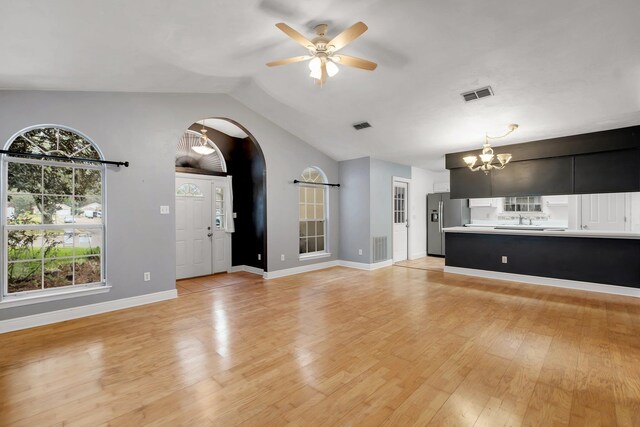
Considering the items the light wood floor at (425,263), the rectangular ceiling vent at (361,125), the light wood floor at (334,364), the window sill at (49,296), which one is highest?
the rectangular ceiling vent at (361,125)

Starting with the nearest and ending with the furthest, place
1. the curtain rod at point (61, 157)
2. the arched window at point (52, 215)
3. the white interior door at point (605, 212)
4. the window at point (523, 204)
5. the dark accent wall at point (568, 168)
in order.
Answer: the curtain rod at point (61, 157) → the arched window at point (52, 215) → the dark accent wall at point (568, 168) → the white interior door at point (605, 212) → the window at point (523, 204)

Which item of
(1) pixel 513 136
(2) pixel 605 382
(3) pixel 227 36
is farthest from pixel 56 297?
(1) pixel 513 136

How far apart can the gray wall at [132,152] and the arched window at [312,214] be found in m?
2.20

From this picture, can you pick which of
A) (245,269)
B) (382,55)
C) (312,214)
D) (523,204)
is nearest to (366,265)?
(312,214)

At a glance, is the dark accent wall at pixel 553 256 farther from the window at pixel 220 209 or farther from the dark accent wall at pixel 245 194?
the window at pixel 220 209

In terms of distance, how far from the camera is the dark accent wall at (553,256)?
447 cm

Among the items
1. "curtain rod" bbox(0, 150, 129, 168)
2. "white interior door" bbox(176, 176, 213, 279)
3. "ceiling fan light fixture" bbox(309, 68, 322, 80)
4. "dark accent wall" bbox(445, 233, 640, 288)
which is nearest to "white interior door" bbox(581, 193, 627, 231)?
"dark accent wall" bbox(445, 233, 640, 288)

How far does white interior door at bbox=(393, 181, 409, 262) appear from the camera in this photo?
291 inches

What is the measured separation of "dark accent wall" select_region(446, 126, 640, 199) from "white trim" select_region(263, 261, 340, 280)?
3325mm

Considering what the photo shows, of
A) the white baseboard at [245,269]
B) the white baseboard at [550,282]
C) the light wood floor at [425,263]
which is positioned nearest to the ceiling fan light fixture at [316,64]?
the white baseboard at [245,269]

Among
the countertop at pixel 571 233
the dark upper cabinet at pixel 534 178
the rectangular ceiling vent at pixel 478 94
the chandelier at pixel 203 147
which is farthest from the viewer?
the chandelier at pixel 203 147

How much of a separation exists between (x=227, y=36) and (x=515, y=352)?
13.6ft

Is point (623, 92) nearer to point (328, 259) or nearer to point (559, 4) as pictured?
point (559, 4)

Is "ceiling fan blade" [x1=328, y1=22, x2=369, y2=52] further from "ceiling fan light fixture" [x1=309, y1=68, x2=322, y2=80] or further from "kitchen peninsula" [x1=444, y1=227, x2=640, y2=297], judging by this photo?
"kitchen peninsula" [x1=444, y1=227, x2=640, y2=297]
